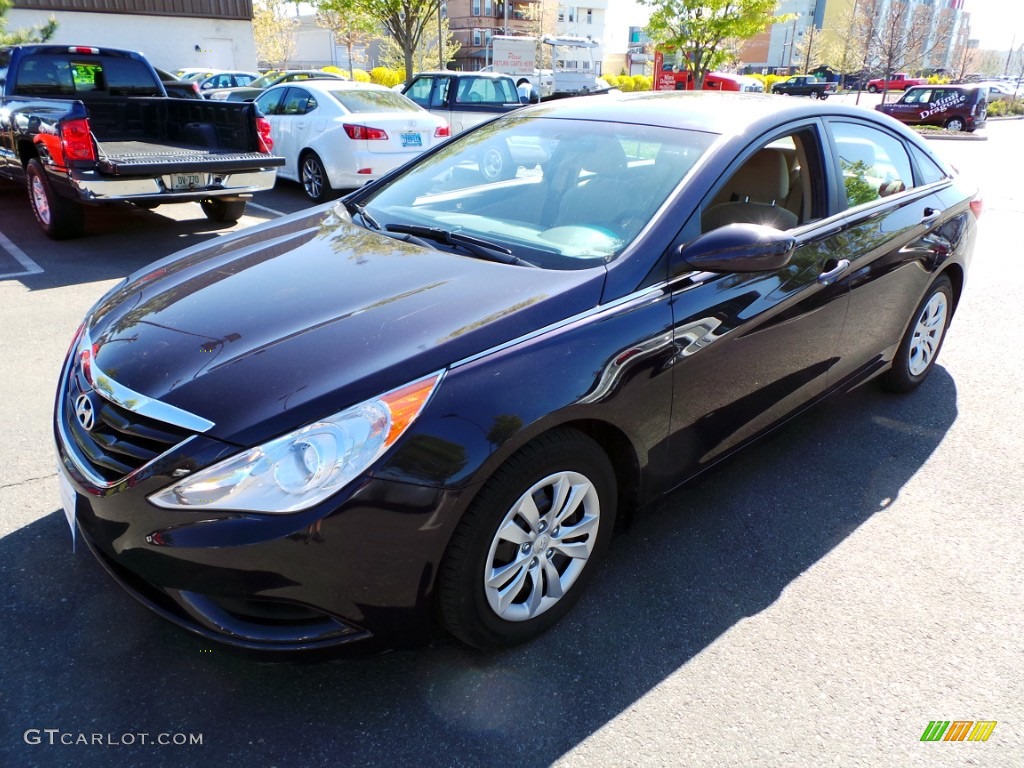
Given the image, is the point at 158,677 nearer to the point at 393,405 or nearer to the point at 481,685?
the point at 481,685

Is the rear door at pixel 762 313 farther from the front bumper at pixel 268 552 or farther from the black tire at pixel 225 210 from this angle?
the black tire at pixel 225 210

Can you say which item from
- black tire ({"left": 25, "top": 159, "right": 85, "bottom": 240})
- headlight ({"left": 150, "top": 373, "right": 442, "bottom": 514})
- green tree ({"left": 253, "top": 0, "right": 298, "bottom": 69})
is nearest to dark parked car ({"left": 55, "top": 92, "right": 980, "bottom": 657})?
headlight ({"left": 150, "top": 373, "right": 442, "bottom": 514})

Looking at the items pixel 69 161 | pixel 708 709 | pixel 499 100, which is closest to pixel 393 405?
pixel 708 709

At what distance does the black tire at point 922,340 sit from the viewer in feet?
13.4

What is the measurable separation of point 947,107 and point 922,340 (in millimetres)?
25737

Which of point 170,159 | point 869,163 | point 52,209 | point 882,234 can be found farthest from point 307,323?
point 52,209

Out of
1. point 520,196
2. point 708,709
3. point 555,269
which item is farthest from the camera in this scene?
point 520,196

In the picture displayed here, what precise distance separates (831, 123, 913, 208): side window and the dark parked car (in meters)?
0.02

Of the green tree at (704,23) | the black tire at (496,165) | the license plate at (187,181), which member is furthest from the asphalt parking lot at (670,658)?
the green tree at (704,23)

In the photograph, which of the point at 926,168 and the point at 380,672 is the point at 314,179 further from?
the point at 380,672

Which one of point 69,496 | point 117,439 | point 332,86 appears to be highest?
point 332,86

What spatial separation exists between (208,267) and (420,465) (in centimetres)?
152

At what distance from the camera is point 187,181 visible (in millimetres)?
7043

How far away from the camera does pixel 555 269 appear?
2539 mm
